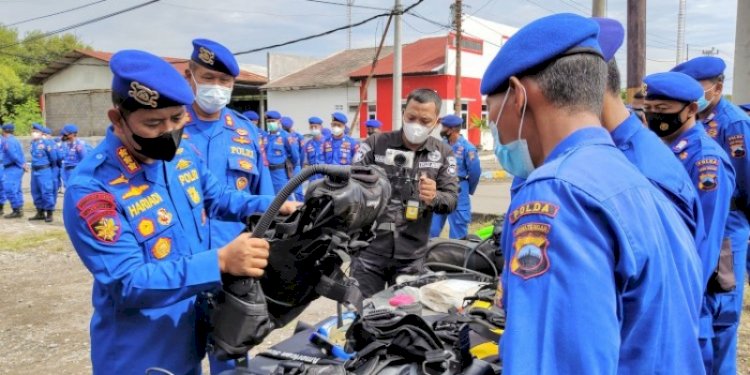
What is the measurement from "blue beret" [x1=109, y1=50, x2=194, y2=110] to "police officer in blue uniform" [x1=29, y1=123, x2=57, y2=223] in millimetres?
10705

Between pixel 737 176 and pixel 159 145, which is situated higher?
pixel 159 145

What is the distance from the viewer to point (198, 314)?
2.00 m

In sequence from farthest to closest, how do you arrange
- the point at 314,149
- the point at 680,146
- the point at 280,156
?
the point at 314,149
the point at 280,156
the point at 680,146

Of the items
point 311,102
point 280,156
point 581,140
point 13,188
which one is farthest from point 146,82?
point 311,102

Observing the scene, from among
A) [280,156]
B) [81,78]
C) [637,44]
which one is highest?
[81,78]

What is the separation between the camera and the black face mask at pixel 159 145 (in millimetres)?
1918

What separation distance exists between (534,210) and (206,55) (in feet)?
9.34

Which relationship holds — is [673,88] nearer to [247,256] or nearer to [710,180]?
[710,180]

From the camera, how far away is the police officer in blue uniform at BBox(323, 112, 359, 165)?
12.4 meters

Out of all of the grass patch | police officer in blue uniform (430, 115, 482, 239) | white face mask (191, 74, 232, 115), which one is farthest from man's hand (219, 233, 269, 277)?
the grass patch

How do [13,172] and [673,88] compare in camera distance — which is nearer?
[673,88]

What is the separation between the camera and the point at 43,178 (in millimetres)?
11219

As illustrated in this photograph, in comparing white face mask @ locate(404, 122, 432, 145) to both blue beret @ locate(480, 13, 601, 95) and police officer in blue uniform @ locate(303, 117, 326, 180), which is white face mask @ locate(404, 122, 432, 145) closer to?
blue beret @ locate(480, 13, 601, 95)

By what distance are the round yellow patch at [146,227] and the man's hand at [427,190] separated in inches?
75.4
